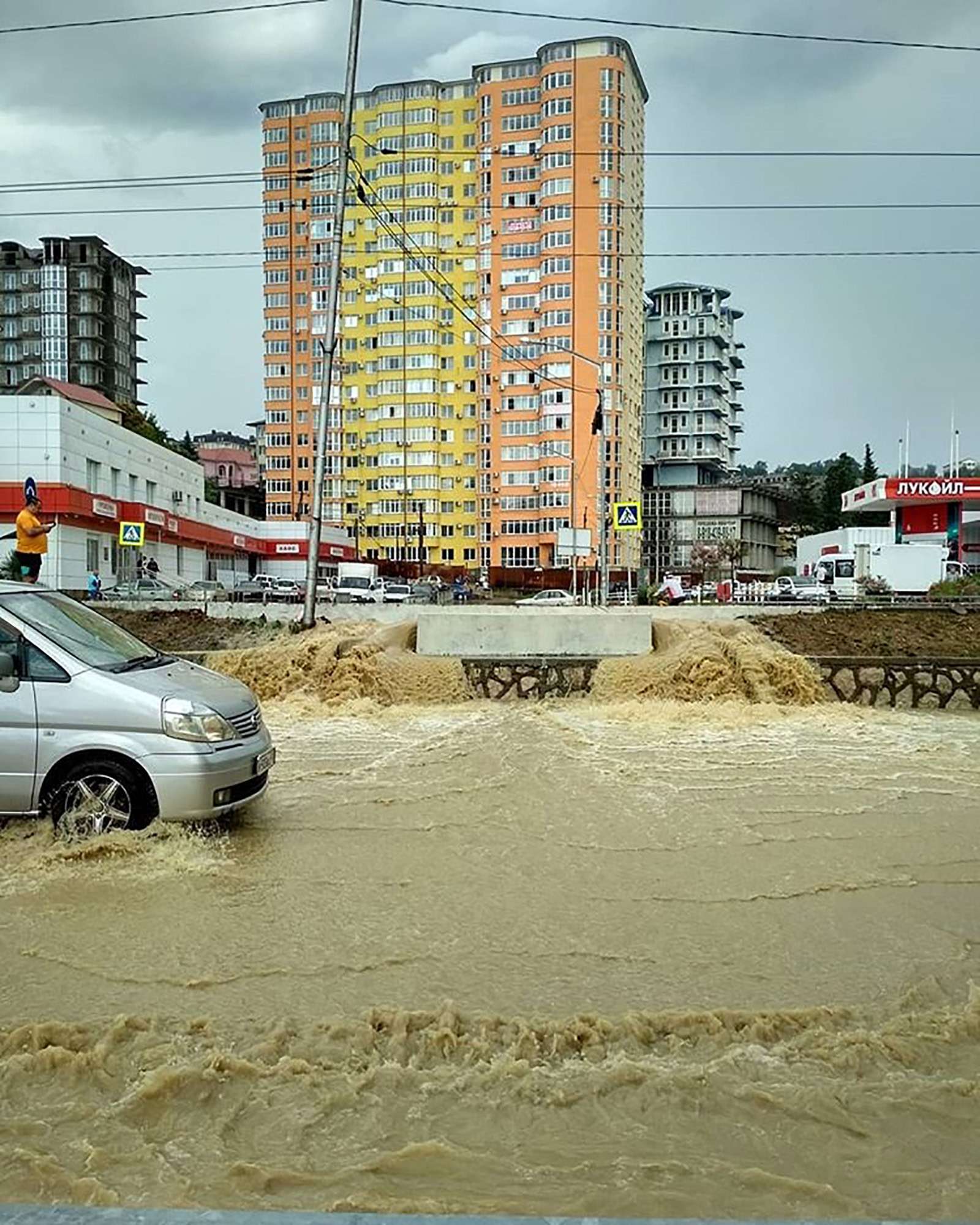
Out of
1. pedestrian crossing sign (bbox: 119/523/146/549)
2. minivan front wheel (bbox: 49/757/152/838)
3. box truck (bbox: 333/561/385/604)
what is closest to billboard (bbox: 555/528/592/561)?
box truck (bbox: 333/561/385/604)

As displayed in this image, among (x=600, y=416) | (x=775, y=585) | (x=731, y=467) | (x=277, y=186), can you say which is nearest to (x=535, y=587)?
(x=775, y=585)

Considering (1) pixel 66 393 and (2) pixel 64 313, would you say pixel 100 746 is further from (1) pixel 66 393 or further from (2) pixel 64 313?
(2) pixel 64 313

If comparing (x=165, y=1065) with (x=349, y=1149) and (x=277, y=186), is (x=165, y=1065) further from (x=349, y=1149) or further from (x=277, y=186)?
(x=277, y=186)

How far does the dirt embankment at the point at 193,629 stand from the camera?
23156 millimetres

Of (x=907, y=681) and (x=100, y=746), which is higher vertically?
(x=100, y=746)

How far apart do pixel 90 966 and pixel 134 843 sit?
5.68ft

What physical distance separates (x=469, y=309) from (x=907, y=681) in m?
79.0

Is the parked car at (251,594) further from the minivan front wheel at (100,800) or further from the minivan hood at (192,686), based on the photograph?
the minivan front wheel at (100,800)

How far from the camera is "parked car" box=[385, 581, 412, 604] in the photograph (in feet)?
150

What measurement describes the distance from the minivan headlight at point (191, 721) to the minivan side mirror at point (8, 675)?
0.99m

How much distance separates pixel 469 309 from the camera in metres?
91.4

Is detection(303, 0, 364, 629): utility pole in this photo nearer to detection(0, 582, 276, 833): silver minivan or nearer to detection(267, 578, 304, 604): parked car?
detection(267, 578, 304, 604): parked car

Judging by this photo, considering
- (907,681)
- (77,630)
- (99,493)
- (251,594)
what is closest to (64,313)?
(99,493)

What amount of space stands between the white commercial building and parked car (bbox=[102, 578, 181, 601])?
1644 mm
